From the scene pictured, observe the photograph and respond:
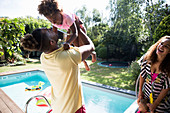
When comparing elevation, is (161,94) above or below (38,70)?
above

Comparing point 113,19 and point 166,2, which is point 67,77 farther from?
point 113,19

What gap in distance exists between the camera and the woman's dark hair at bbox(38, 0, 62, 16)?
39.2 inches

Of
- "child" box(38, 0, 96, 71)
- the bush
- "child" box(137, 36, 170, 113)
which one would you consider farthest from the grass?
the bush

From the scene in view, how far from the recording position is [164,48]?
158cm

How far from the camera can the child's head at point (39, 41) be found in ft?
2.53

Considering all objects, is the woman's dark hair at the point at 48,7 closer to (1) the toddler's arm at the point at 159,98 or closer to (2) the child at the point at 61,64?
(2) the child at the point at 61,64

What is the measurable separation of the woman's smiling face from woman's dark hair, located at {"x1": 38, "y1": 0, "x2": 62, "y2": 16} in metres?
1.57

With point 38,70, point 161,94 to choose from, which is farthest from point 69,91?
point 38,70

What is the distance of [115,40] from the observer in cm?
1367

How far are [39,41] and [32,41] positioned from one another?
48mm

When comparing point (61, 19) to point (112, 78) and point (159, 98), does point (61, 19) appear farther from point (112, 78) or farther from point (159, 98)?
point (112, 78)

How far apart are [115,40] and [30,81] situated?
10.6 m

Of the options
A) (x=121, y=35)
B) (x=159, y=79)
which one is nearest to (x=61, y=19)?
(x=159, y=79)

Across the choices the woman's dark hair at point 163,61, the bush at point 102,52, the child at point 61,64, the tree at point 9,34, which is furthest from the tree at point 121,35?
the child at point 61,64
